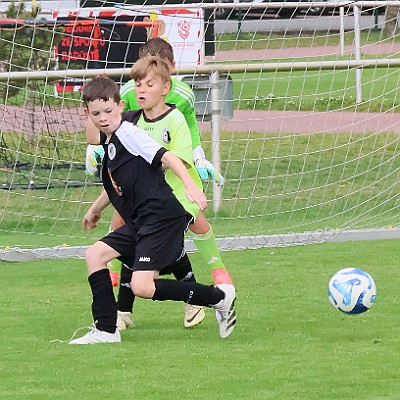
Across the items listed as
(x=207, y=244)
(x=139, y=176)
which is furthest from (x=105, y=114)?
(x=207, y=244)

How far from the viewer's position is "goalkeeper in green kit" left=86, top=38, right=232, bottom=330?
723 centimetres

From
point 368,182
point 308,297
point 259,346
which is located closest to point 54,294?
point 308,297

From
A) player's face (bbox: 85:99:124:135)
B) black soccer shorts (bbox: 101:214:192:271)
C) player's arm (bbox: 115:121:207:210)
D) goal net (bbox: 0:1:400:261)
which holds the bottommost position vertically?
goal net (bbox: 0:1:400:261)

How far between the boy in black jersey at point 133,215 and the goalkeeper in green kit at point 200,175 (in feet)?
1.49

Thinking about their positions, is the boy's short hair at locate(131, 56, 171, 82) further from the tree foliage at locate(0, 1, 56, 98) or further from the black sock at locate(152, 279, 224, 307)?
the tree foliage at locate(0, 1, 56, 98)

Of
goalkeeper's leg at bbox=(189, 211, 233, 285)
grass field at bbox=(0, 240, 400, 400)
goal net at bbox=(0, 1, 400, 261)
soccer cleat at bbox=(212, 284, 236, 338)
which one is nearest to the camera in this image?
grass field at bbox=(0, 240, 400, 400)

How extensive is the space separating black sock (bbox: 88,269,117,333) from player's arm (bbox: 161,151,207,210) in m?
0.75

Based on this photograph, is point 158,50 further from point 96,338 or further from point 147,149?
point 96,338

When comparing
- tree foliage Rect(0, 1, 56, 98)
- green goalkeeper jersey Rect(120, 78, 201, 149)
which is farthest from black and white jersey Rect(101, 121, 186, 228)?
tree foliage Rect(0, 1, 56, 98)

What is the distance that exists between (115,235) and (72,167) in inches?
199

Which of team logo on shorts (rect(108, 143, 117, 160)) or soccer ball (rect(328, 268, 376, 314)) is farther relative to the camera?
soccer ball (rect(328, 268, 376, 314))

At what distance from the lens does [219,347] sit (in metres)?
6.57

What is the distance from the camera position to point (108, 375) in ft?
19.3

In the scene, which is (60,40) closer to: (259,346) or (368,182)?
(368,182)
